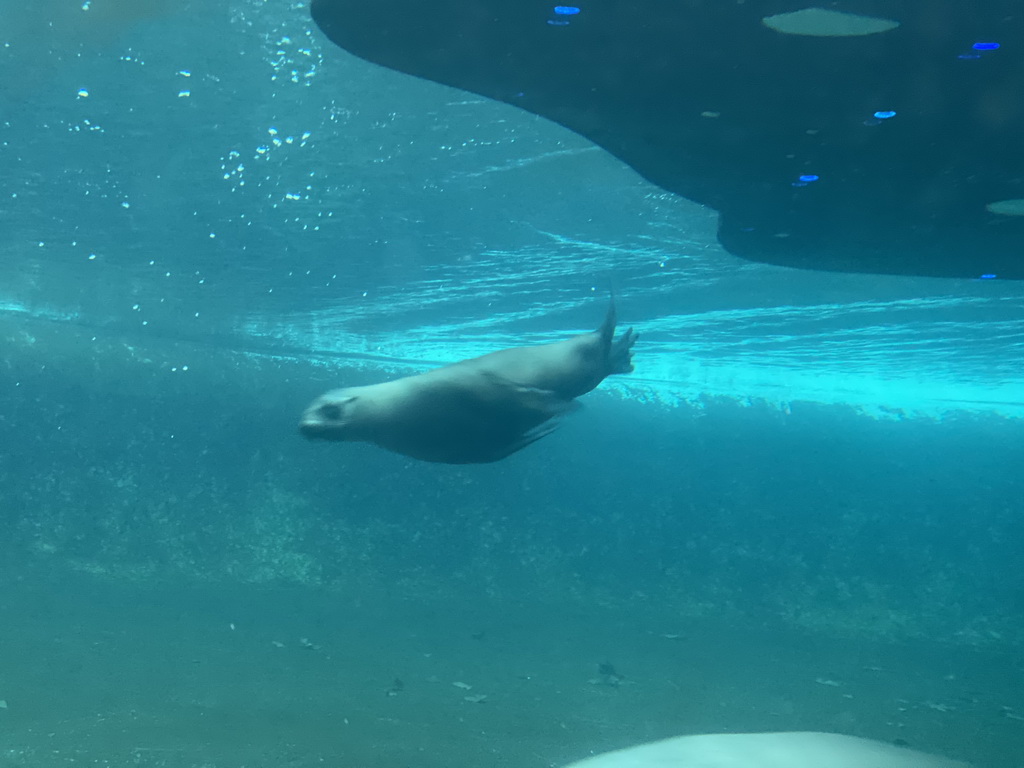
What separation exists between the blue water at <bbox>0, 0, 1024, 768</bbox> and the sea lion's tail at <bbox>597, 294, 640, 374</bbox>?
4.44 m

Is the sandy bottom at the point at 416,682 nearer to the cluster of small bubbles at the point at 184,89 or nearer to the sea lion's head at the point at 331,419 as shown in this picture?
the sea lion's head at the point at 331,419

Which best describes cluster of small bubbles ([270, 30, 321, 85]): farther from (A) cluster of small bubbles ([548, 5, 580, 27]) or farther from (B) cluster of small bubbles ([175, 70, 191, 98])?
(A) cluster of small bubbles ([548, 5, 580, 27])

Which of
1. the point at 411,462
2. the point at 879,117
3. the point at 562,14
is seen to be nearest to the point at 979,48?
the point at 879,117

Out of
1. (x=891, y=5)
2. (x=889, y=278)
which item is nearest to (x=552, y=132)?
(x=891, y=5)

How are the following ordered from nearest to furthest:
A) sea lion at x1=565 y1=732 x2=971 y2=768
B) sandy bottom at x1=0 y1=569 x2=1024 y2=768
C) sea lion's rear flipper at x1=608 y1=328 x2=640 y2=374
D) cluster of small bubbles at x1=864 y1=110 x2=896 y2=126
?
sea lion at x1=565 y1=732 x2=971 y2=768 → sea lion's rear flipper at x1=608 y1=328 x2=640 y2=374 → cluster of small bubbles at x1=864 y1=110 x2=896 y2=126 → sandy bottom at x1=0 y1=569 x2=1024 y2=768

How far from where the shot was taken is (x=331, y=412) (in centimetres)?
303

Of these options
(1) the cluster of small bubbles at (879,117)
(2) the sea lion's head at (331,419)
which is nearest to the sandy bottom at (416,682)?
(2) the sea lion's head at (331,419)

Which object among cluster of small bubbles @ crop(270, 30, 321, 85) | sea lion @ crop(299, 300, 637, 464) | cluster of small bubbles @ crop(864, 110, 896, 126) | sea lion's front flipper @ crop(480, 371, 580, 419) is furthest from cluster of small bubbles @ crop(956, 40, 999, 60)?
cluster of small bubbles @ crop(270, 30, 321, 85)

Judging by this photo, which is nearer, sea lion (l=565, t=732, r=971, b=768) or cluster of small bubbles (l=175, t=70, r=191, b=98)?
sea lion (l=565, t=732, r=971, b=768)

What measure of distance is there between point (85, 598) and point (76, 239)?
814 centimetres

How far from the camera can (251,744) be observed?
8719 mm

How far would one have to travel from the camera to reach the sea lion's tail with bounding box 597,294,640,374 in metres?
3.47

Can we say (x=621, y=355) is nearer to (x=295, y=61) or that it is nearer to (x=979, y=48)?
(x=979, y=48)

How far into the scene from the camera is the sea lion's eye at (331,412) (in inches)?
119
